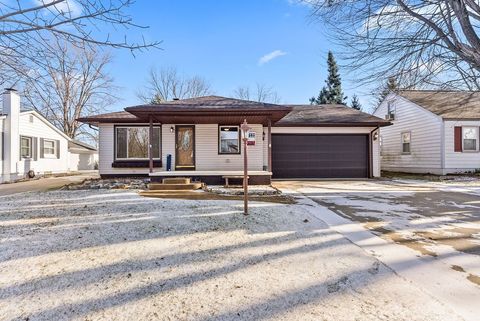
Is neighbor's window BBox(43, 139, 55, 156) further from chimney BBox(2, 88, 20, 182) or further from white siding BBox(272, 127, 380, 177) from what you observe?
white siding BBox(272, 127, 380, 177)

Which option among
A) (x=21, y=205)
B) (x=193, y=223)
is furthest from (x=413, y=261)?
(x=21, y=205)

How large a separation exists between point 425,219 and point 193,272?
467 cm

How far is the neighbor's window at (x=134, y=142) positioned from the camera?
41.4 ft

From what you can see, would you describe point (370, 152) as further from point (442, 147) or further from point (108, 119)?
point (108, 119)

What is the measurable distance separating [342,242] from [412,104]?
15784 millimetres

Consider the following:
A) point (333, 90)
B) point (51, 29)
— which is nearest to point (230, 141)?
point (51, 29)

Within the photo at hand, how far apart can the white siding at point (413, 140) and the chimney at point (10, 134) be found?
20840 millimetres

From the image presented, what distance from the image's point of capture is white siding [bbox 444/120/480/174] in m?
14.5

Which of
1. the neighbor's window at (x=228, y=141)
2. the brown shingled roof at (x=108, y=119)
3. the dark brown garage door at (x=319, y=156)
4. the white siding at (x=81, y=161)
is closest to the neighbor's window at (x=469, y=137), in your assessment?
the dark brown garage door at (x=319, y=156)

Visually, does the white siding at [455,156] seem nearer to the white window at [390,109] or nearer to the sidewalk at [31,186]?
the white window at [390,109]

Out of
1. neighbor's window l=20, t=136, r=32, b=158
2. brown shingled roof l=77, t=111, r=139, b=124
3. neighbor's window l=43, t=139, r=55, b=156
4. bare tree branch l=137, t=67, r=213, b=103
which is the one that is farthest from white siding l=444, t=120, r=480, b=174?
bare tree branch l=137, t=67, r=213, b=103

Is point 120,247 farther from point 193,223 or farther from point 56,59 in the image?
point 56,59

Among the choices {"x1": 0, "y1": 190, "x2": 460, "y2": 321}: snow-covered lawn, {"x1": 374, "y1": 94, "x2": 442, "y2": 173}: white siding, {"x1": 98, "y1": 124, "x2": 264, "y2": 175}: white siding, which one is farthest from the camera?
{"x1": 374, "y1": 94, "x2": 442, "y2": 173}: white siding

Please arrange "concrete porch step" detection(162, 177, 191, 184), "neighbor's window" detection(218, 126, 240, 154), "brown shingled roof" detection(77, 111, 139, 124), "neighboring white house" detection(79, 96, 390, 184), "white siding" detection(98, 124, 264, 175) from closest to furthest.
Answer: "concrete porch step" detection(162, 177, 191, 184) → "neighboring white house" detection(79, 96, 390, 184) → "brown shingled roof" detection(77, 111, 139, 124) → "white siding" detection(98, 124, 264, 175) → "neighbor's window" detection(218, 126, 240, 154)
